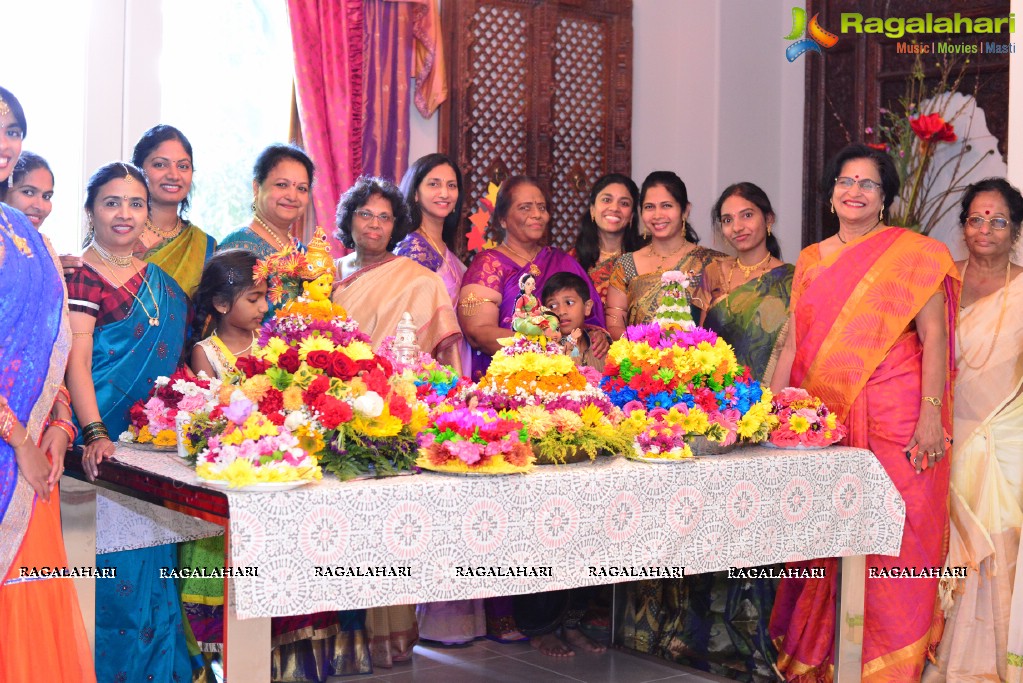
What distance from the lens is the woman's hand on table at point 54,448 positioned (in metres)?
2.91

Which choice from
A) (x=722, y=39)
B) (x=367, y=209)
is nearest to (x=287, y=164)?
(x=367, y=209)

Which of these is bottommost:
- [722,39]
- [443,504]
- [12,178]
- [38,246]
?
[443,504]

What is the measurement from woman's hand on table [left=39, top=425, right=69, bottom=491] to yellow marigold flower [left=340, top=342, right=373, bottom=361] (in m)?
0.78

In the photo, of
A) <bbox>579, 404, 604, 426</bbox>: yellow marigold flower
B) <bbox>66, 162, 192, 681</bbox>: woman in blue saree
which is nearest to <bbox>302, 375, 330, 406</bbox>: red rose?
<bbox>579, 404, 604, 426</bbox>: yellow marigold flower

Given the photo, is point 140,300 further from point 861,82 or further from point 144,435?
point 861,82

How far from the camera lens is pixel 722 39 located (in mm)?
6707

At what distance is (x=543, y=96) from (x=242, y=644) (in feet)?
13.7

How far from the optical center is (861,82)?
6.56 meters

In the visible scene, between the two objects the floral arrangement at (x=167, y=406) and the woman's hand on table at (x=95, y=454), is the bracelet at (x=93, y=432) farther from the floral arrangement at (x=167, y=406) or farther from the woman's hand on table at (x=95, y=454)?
the floral arrangement at (x=167, y=406)

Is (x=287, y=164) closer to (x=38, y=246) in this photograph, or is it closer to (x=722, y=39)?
(x=38, y=246)

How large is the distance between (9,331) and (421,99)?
11.0 ft

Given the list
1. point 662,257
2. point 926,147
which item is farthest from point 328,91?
point 926,147

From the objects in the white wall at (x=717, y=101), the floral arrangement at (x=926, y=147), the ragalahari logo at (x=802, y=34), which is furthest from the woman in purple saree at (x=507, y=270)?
the ragalahari logo at (x=802, y=34)

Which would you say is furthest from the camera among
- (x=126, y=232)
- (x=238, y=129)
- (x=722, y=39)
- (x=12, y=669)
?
(x=722, y=39)
